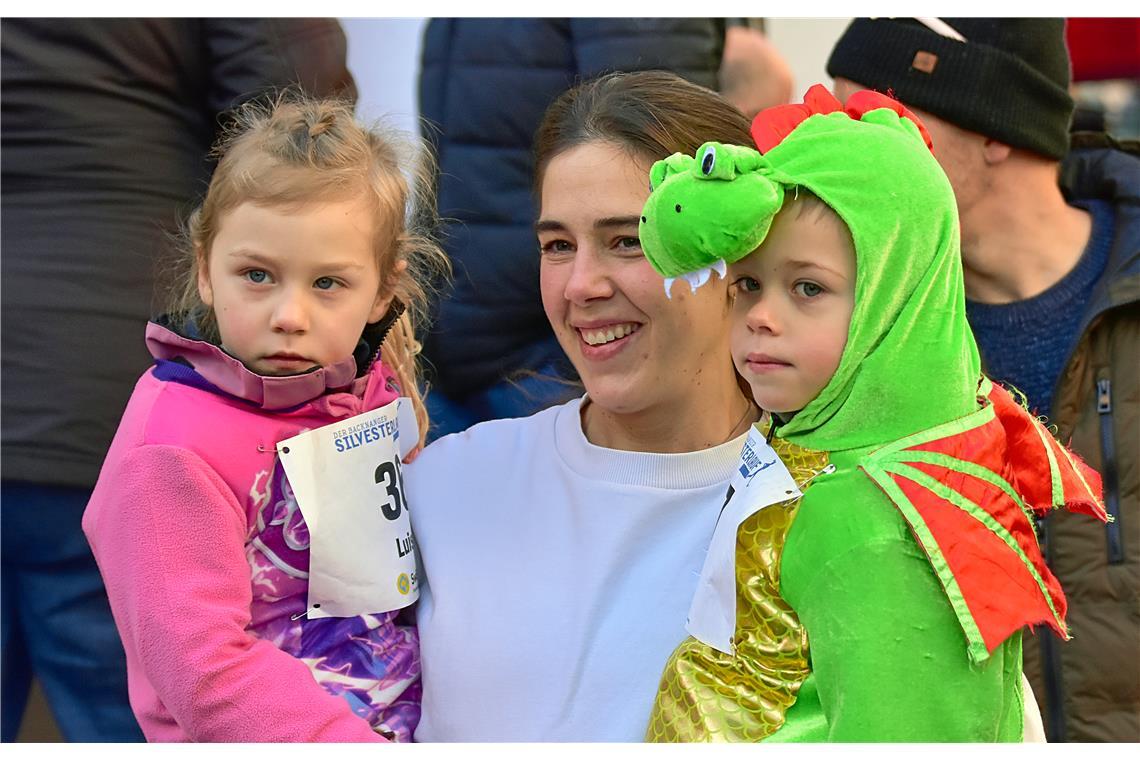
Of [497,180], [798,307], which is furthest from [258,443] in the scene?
[497,180]

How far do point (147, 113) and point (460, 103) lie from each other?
0.64 metres

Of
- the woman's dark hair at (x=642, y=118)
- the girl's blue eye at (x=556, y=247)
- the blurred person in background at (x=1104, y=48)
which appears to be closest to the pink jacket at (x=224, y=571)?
the girl's blue eye at (x=556, y=247)

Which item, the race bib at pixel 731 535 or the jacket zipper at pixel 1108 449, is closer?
the race bib at pixel 731 535

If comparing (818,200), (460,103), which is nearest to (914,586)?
(818,200)

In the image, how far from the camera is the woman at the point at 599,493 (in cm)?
181

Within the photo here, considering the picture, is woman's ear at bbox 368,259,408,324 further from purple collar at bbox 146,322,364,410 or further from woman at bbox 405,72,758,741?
woman at bbox 405,72,758,741

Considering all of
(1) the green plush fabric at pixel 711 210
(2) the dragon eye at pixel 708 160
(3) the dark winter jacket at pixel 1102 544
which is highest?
(2) the dragon eye at pixel 708 160

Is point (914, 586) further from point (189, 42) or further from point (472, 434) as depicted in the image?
point (189, 42)

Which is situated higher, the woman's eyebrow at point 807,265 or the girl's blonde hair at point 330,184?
the woman's eyebrow at point 807,265

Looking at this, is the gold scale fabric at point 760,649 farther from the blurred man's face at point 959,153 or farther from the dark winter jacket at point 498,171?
the blurred man's face at point 959,153

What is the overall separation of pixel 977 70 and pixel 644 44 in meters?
0.68

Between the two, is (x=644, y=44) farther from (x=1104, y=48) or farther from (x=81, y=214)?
(x=1104, y=48)

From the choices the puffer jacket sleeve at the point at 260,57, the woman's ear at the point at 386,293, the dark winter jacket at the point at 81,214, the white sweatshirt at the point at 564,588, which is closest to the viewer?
the white sweatshirt at the point at 564,588

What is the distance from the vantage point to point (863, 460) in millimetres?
1448
